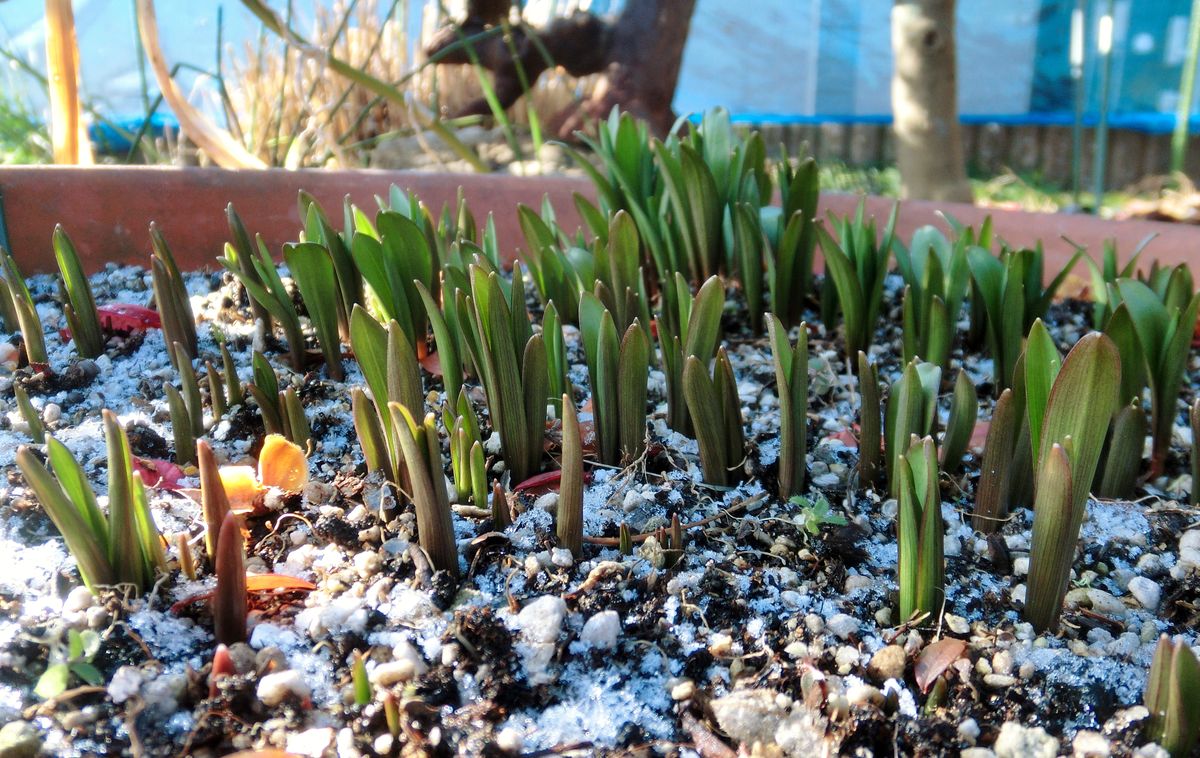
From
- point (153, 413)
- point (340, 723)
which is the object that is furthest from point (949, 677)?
point (153, 413)

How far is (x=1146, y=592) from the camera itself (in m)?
0.86

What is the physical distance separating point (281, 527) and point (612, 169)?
0.83 metres

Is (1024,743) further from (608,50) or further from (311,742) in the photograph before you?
(608,50)

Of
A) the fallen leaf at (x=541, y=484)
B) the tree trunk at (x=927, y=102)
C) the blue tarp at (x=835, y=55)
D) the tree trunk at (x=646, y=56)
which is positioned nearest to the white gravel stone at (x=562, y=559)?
the fallen leaf at (x=541, y=484)

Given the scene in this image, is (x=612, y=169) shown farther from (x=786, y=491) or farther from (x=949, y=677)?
(x=949, y=677)

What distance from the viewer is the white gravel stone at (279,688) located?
0.69 metres

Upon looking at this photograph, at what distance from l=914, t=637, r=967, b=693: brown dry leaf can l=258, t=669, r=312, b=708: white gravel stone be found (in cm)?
47

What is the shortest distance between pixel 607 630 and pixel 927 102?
2.91 metres

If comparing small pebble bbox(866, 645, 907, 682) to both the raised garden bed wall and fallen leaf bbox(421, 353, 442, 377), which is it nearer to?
fallen leaf bbox(421, 353, 442, 377)

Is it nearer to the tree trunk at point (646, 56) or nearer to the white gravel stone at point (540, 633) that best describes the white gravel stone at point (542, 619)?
the white gravel stone at point (540, 633)

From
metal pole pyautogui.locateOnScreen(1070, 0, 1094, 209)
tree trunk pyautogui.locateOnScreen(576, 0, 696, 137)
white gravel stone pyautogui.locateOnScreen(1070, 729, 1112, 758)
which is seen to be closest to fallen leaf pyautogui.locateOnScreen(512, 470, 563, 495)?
white gravel stone pyautogui.locateOnScreen(1070, 729, 1112, 758)

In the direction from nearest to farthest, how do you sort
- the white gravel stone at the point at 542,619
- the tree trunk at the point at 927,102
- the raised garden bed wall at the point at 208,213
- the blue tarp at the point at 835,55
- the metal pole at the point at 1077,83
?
Answer: the white gravel stone at the point at 542,619
the raised garden bed wall at the point at 208,213
the tree trunk at the point at 927,102
the metal pole at the point at 1077,83
the blue tarp at the point at 835,55

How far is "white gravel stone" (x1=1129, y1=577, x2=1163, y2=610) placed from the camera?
2.82ft

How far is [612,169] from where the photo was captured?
1.51m
